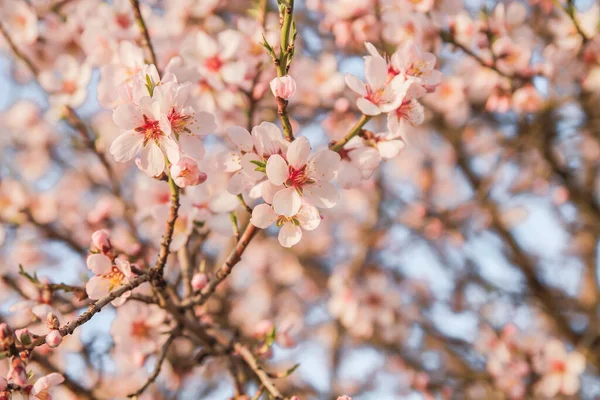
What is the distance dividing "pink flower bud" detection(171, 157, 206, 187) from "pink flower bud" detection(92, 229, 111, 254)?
357 mm

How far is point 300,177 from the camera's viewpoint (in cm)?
146

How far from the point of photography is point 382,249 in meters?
4.84

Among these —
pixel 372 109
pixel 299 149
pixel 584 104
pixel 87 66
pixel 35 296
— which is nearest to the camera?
pixel 299 149

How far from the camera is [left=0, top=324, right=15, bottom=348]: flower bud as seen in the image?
52.5 inches

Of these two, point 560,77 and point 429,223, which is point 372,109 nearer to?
point 560,77

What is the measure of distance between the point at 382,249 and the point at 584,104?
6.29ft

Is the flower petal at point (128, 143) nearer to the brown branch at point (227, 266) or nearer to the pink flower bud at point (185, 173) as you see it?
the pink flower bud at point (185, 173)

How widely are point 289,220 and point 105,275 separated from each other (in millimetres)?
560

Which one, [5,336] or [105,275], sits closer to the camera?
[5,336]

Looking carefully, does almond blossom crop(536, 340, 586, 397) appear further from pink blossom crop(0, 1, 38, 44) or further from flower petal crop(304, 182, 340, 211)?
pink blossom crop(0, 1, 38, 44)

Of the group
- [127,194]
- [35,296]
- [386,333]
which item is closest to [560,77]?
[386,333]

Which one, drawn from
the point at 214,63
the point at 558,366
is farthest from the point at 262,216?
the point at 558,366

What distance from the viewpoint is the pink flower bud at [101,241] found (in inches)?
64.6

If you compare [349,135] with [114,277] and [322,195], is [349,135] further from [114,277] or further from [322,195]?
[114,277]
